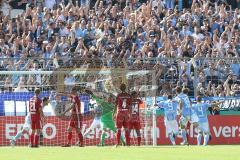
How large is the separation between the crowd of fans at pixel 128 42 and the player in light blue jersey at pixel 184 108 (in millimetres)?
2052

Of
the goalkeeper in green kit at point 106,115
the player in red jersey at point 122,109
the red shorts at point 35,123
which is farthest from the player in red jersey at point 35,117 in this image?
the player in red jersey at point 122,109

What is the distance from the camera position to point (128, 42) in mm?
36562

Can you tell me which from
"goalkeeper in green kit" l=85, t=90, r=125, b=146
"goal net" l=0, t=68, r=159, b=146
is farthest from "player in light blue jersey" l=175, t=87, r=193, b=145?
"goalkeeper in green kit" l=85, t=90, r=125, b=146

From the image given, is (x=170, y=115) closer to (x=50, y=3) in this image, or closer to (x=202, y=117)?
(x=202, y=117)

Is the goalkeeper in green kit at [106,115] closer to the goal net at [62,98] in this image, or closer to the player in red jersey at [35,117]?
the player in red jersey at [35,117]

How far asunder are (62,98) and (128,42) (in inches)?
202

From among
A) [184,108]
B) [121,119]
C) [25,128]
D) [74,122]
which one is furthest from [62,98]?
[184,108]

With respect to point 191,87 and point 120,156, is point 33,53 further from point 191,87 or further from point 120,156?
point 120,156

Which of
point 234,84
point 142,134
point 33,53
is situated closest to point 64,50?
point 33,53

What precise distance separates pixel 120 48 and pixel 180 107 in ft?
16.3

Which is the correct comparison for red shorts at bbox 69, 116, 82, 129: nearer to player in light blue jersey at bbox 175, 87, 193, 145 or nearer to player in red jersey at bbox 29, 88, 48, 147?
player in red jersey at bbox 29, 88, 48, 147

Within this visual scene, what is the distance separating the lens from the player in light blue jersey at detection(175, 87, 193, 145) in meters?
32.2

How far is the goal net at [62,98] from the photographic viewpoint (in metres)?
32.5

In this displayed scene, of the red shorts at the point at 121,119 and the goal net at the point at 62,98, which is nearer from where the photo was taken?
the red shorts at the point at 121,119
